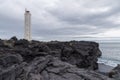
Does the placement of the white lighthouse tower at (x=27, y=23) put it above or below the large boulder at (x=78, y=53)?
above

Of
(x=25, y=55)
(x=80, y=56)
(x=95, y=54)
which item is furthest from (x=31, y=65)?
(x=95, y=54)

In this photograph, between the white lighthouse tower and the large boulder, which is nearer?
the large boulder

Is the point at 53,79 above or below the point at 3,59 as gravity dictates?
below

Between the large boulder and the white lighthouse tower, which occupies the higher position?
the white lighthouse tower

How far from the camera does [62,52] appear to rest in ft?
123

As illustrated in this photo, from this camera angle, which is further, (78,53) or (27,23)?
(27,23)

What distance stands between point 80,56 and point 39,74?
21.9m

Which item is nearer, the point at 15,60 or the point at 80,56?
the point at 15,60

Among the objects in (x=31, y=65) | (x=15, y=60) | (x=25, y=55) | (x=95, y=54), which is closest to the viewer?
(x=31, y=65)

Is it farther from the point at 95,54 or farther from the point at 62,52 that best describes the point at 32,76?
the point at 95,54

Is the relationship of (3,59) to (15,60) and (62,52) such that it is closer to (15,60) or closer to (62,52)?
(15,60)

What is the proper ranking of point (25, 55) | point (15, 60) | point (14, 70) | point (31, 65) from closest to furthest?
point (14, 70)
point (31, 65)
point (15, 60)
point (25, 55)

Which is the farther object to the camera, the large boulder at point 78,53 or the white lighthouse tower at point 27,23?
the white lighthouse tower at point 27,23

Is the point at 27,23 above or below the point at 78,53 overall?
above
